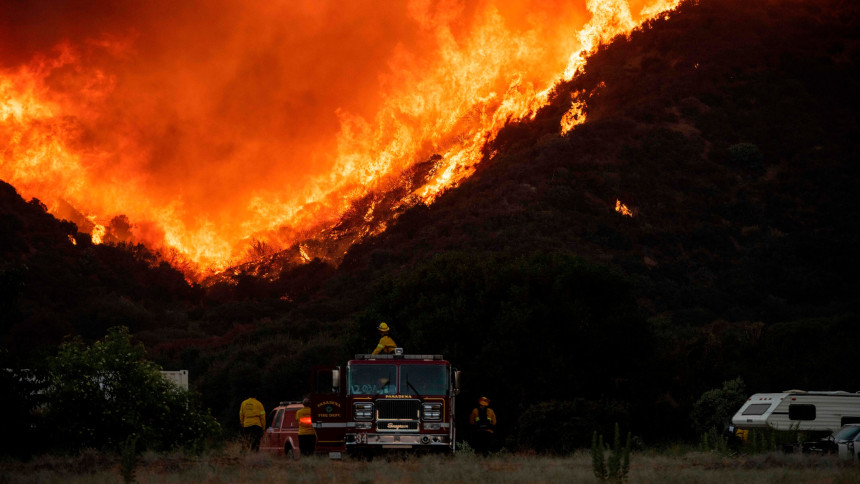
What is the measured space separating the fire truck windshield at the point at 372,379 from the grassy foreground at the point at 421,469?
157 centimetres

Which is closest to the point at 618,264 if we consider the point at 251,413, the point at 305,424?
the point at 251,413

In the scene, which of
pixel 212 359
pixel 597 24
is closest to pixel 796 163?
pixel 597 24

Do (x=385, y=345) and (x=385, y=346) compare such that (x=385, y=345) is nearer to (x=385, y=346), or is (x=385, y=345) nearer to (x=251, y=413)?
(x=385, y=346)

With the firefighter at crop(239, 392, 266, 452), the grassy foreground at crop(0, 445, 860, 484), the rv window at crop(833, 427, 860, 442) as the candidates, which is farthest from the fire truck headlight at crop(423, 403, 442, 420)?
the rv window at crop(833, 427, 860, 442)

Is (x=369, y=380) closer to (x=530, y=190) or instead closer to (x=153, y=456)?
(x=153, y=456)

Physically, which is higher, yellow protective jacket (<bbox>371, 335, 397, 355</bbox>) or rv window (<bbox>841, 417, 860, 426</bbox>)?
yellow protective jacket (<bbox>371, 335, 397, 355</bbox>)

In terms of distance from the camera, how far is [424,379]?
25156 mm

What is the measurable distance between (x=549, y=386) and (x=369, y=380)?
1430cm

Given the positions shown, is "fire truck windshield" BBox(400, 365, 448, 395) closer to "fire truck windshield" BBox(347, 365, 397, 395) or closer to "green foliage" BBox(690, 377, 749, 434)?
"fire truck windshield" BBox(347, 365, 397, 395)

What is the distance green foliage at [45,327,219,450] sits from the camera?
27688 millimetres

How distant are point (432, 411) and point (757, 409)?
12.4 meters

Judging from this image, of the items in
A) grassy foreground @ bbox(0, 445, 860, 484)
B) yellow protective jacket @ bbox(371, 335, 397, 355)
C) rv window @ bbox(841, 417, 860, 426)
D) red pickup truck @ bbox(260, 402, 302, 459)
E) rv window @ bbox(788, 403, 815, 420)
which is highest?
yellow protective jacket @ bbox(371, 335, 397, 355)

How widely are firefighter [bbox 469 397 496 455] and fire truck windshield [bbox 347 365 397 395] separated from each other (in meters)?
2.67

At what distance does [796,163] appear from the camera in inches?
3735
